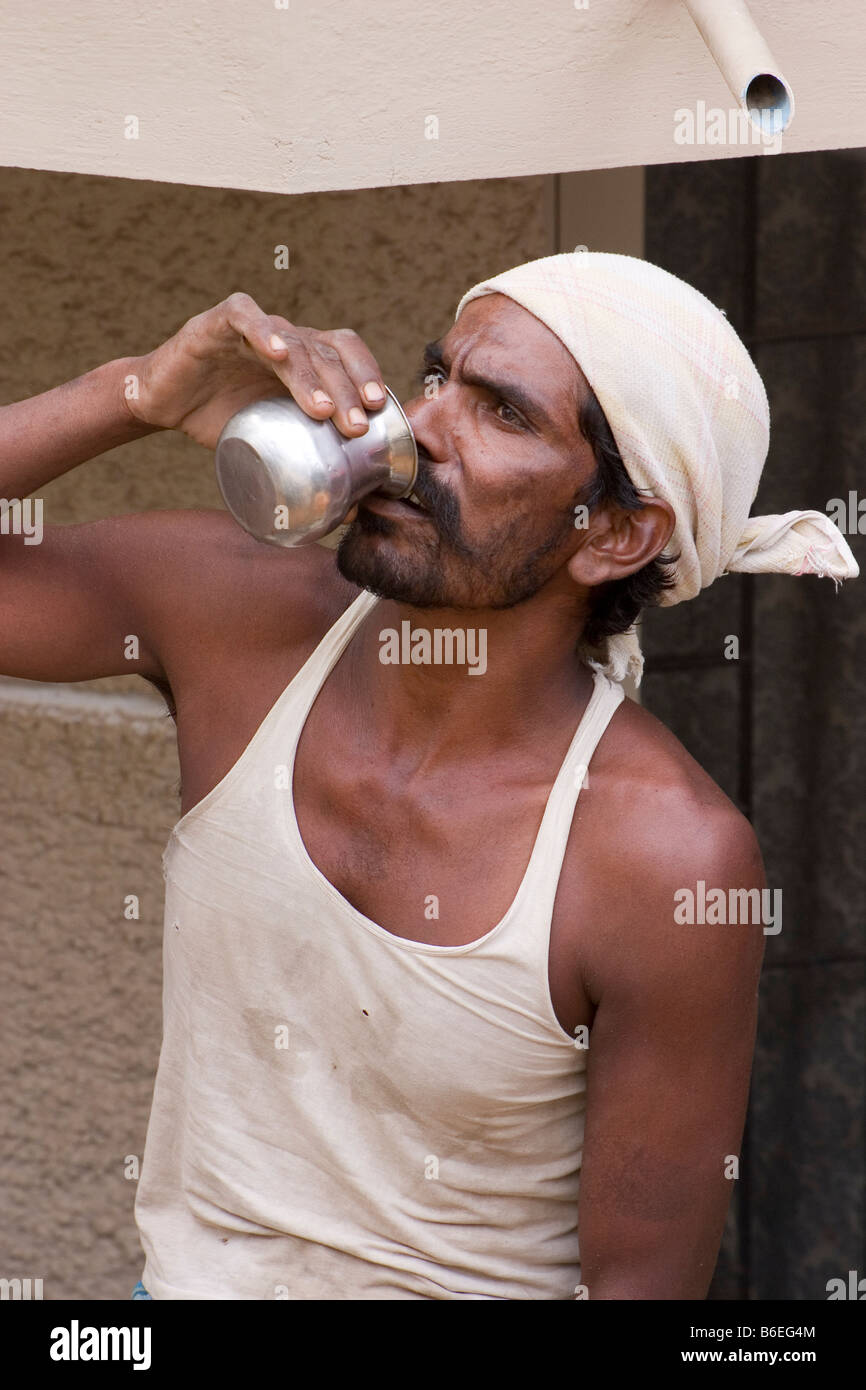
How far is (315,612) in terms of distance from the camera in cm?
223

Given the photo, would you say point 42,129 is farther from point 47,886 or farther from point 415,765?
point 47,886

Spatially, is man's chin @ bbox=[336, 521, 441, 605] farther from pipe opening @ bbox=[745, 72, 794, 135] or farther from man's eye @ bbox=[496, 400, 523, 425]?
pipe opening @ bbox=[745, 72, 794, 135]

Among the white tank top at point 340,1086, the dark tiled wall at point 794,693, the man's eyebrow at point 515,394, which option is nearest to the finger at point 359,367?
the man's eyebrow at point 515,394

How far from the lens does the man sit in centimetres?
203

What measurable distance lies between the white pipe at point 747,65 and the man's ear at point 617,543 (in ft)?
1.65

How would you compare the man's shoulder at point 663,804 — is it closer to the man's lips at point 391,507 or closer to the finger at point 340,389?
the man's lips at point 391,507

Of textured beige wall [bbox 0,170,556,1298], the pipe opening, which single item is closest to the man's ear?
the pipe opening

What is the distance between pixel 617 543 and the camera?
2146 mm

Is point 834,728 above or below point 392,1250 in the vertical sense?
above

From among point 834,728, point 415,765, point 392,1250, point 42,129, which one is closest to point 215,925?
point 415,765

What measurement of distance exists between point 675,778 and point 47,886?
1464 millimetres

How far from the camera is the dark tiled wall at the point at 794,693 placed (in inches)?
122

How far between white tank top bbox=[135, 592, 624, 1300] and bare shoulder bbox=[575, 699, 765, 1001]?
6 cm
